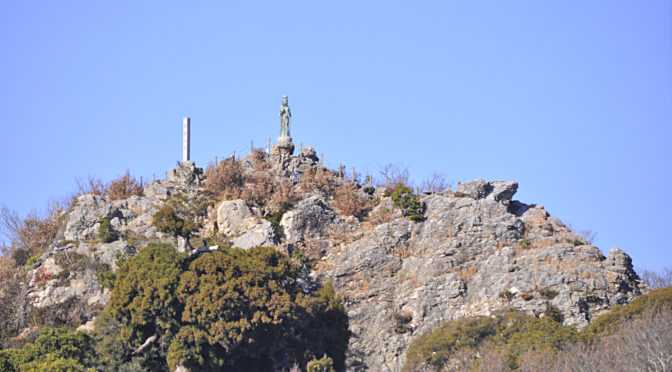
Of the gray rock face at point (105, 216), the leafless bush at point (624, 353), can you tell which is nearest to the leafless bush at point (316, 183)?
the gray rock face at point (105, 216)

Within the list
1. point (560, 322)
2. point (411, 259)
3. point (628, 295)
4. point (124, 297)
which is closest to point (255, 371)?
point (124, 297)

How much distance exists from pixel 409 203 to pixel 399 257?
4.23 metres

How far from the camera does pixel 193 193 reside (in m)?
68.4

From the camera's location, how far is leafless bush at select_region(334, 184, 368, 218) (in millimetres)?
66188

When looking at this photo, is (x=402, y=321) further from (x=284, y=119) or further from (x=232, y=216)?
(x=284, y=119)

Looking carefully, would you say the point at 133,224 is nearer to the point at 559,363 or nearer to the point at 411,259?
the point at 411,259

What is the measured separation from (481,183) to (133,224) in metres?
21.6

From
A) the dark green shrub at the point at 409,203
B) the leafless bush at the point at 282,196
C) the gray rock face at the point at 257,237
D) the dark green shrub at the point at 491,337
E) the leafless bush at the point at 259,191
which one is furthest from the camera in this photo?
the leafless bush at the point at 259,191

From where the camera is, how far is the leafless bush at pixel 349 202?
66.2 m

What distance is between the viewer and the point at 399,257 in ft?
205

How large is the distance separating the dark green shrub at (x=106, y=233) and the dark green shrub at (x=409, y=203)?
1707cm

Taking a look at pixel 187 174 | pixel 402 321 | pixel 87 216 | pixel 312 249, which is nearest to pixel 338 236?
pixel 312 249

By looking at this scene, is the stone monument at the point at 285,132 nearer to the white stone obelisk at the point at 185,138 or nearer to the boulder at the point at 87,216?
the white stone obelisk at the point at 185,138

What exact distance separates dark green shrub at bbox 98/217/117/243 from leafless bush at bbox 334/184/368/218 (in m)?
13.9
